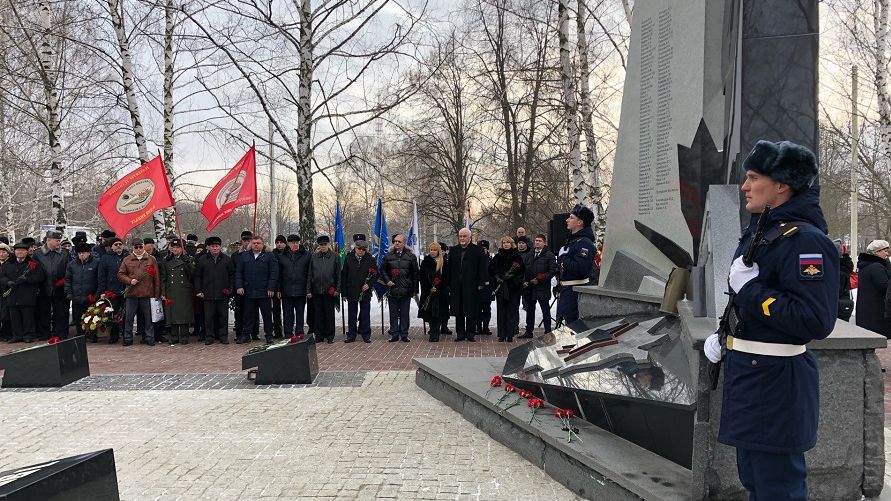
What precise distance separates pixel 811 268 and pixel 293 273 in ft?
33.5

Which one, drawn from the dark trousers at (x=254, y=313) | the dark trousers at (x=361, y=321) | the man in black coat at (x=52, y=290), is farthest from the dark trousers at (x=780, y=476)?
the man in black coat at (x=52, y=290)

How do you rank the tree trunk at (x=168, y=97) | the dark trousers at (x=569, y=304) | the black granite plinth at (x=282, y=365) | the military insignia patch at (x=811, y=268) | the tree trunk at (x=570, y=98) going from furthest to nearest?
the tree trunk at (x=168, y=97) → the tree trunk at (x=570, y=98) → the dark trousers at (x=569, y=304) → the black granite plinth at (x=282, y=365) → the military insignia patch at (x=811, y=268)

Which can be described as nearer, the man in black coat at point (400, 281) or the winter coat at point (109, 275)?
the man in black coat at point (400, 281)

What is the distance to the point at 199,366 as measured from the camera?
31.1 ft

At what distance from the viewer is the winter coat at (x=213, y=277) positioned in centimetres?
1186

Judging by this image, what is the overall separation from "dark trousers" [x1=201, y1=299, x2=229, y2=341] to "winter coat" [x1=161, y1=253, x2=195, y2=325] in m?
0.34

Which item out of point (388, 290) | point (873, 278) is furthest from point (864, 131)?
point (388, 290)

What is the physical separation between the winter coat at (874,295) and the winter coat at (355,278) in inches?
306

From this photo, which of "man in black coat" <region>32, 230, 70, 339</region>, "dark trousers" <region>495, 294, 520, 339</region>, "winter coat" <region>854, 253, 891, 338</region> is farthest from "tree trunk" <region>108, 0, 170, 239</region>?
"winter coat" <region>854, 253, 891, 338</region>

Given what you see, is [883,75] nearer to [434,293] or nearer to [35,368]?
[434,293]

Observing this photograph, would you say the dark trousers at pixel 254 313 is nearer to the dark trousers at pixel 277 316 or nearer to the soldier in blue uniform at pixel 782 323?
the dark trousers at pixel 277 316

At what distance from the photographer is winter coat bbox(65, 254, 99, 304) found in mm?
12086

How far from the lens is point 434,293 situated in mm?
12062

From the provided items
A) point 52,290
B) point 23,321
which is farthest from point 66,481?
point 23,321
